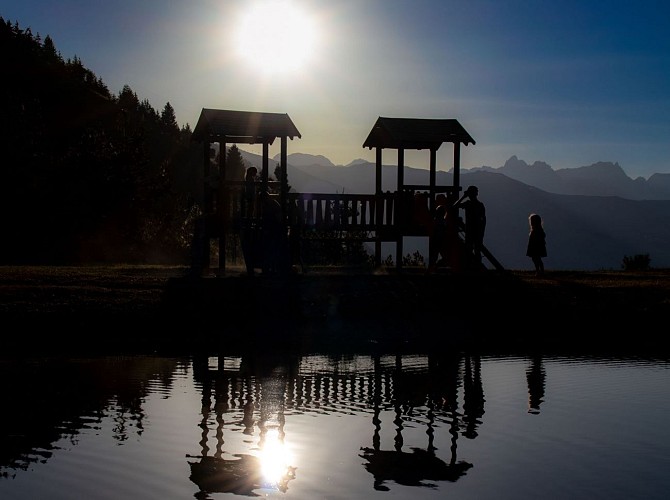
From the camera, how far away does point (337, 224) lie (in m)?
29.4

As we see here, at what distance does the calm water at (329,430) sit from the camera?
313 inches

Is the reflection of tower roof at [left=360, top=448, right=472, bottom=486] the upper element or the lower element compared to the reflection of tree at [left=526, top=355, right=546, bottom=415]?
lower

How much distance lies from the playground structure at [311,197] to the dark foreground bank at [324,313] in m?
3.46

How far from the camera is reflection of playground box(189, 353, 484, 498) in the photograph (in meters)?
8.34

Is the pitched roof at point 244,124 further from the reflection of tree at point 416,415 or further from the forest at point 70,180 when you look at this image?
the forest at point 70,180

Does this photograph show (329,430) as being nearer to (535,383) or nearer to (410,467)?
(410,467)

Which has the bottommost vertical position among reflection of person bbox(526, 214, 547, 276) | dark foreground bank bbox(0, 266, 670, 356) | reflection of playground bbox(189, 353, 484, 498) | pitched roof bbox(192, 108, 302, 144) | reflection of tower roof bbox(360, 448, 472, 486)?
reflection of tower roof bbox(360, 448, 472, 486)

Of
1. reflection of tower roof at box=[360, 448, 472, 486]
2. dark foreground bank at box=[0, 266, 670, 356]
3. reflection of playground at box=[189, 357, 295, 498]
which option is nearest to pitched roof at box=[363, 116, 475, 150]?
dark foreground bank at box=[0, 266, 670, 356]

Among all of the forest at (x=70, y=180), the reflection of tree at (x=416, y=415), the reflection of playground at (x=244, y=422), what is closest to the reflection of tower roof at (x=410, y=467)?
the reflection of tree at (x=416, y=415)

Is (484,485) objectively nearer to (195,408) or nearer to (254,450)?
(254,450)

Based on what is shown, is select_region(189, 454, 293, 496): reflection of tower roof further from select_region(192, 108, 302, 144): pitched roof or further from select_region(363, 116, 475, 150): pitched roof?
select_region(363, 116, 475, 150): pitched roof

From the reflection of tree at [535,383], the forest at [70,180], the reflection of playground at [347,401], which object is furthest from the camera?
the forest at [70,180]

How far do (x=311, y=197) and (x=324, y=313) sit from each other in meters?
9.04

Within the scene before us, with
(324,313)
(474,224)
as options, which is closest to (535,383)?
(324,313)
